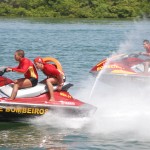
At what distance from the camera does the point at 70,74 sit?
19.9 meters

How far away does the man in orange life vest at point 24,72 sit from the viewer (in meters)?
11.0

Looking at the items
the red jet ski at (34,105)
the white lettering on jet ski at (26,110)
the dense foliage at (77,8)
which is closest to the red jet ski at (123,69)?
the red jet ski at (34,105)

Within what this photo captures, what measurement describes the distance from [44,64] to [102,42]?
25804 mm

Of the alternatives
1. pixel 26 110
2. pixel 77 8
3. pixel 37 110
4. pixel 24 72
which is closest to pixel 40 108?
pixel 37 110

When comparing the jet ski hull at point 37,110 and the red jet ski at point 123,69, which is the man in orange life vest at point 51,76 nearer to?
the jet ski hull at point 37,110

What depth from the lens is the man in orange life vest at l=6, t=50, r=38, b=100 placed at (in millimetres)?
10961

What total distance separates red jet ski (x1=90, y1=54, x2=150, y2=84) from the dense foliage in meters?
62.1

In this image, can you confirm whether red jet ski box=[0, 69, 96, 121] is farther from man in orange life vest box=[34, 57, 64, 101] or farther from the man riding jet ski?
man in orange life vest box=[34, 57, 64, 101]

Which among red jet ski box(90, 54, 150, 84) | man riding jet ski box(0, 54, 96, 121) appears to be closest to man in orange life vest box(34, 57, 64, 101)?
man riding jet ski box(0, 54, 96, 121)

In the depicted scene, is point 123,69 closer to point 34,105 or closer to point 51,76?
point 51,76

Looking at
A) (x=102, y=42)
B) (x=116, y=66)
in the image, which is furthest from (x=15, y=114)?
(x=102, y=42)

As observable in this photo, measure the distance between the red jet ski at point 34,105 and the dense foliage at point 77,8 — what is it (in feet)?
218

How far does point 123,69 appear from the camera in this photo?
49.4 feet

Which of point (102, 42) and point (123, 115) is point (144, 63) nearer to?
point (123, 115)
